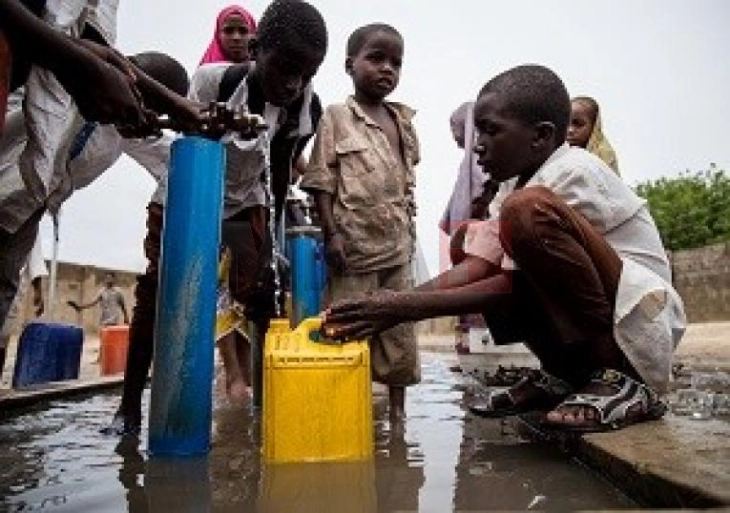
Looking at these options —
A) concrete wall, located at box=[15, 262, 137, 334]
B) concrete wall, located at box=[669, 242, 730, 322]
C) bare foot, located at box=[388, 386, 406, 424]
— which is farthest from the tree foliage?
bare foot, located at box=[388, 386, 406, 424]

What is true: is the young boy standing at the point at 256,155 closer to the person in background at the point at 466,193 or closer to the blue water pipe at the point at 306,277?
the blue water pipe at the point at 306,277

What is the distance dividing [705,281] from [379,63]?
12332 mm

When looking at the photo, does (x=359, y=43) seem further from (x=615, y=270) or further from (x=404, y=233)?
(x=615, y=270)

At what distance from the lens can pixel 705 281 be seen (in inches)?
535

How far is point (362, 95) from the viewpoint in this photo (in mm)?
3398

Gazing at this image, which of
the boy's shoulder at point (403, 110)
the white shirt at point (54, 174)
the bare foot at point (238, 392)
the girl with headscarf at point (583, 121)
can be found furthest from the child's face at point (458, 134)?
the white shirt at point (54, 174)

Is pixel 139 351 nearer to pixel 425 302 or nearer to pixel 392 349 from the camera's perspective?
pixel 392 349

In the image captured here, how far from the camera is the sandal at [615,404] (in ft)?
6.09

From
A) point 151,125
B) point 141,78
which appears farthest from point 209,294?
point 141,78

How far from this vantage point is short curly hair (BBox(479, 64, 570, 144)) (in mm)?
2330

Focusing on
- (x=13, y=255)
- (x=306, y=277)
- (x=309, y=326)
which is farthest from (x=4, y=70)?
(x=306, y=277)

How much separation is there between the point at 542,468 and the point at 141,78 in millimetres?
1602

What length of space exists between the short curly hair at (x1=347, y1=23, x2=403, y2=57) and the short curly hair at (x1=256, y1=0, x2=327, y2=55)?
50 centimetres

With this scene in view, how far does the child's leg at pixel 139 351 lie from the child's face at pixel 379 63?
4.46ft
